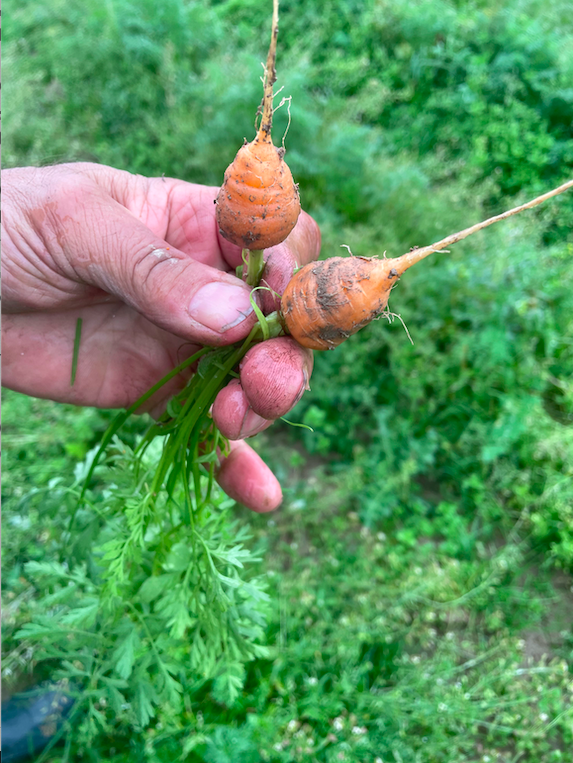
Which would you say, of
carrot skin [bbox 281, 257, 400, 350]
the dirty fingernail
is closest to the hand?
the dirty fingernail

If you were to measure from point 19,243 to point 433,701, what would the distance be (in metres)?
2.50

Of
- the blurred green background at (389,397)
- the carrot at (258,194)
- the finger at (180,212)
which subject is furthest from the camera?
A: the blurred green background at (389,397)

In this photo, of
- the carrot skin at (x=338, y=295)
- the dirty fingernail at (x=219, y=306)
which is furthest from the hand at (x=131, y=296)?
the carrot skin at (x=338, y=295)

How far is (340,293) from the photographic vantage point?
137 centimetres

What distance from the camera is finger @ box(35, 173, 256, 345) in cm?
143

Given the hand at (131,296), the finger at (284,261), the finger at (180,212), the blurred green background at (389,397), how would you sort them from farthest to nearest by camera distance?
the blurred green background at (389,397) → the finger at (180,212) → the finger at (284,261) → the hand at (131,296)

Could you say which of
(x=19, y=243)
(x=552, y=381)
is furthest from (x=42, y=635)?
(x=552, y=381)

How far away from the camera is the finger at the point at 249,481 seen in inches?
80.4

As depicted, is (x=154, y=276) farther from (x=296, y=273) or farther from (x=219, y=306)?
(x=296, y=273)

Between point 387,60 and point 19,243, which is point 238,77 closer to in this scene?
point 387,60

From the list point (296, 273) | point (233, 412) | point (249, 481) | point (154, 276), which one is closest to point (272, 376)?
point (233, 412)

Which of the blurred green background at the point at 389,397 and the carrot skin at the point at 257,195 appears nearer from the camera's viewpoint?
the carrot skin at the point at 257,195

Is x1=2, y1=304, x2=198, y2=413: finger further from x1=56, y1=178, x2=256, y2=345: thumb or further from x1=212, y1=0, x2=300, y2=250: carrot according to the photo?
x1=212, y1=0, x2=300, y2=250: carrot

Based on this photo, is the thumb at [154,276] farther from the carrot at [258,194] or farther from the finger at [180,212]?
the finger at [180,212]
